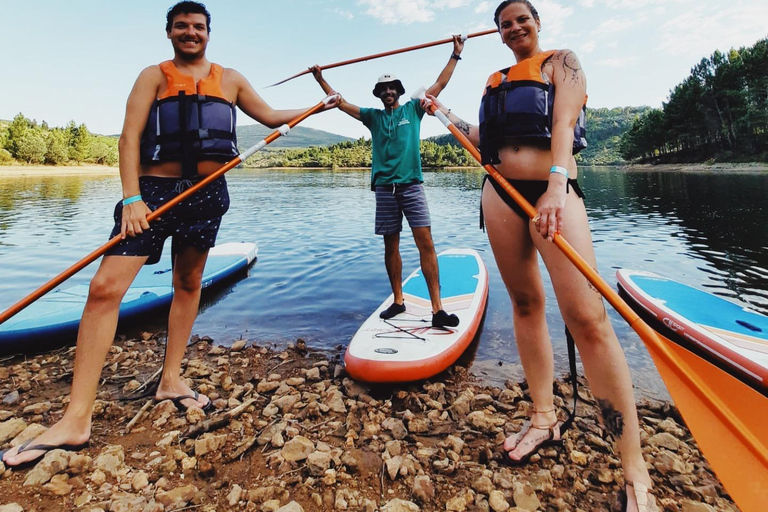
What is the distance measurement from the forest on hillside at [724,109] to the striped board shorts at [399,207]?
2572 inches

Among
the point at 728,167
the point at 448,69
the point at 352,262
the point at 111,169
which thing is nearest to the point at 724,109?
the point at 728,167

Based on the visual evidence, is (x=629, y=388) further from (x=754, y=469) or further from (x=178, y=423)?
(x=178, y=423)

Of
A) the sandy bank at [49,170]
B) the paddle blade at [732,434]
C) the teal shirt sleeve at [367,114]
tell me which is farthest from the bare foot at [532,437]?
the sandy bank at [49,170]

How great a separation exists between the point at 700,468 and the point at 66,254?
13.0 meters

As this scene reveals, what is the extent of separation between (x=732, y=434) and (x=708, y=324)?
3.67 m

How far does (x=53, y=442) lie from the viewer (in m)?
2.36

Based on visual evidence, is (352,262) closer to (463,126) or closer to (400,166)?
(400,166)

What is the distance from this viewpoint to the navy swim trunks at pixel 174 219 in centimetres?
261

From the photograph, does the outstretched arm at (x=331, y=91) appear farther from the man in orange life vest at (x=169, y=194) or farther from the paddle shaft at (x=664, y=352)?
the paddle shaft at (x=664, y=352)

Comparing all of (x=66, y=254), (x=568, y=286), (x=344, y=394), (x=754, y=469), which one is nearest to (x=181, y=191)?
(x=344, y=394)

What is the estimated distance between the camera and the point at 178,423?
113 inches

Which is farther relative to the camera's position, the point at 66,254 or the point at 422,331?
the point at 66,254

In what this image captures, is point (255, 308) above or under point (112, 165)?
under

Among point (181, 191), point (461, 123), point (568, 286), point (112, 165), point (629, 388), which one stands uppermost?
point (112, 165)
